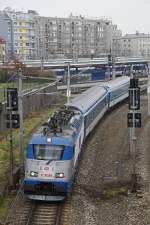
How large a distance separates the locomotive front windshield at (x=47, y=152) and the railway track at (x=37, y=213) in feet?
6.02

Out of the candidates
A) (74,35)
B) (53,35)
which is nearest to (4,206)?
(53,35)

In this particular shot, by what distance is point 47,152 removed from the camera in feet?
56.7

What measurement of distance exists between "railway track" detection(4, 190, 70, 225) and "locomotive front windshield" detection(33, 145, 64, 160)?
6.02ft

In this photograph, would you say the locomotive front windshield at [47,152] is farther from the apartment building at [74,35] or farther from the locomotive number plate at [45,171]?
the apartment building at [74,35]

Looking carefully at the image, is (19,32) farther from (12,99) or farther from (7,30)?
(12,99)

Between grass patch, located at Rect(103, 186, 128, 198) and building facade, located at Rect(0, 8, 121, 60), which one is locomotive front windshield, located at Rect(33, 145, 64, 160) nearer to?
grass patch, located at Rect(103, 186, 128, 198)

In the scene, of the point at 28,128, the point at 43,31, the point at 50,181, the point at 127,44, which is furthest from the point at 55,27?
the point at 50,181

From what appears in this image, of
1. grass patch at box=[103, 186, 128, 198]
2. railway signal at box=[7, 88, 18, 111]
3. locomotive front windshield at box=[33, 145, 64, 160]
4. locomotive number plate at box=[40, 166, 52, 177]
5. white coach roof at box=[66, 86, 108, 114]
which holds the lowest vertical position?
grass patch at box=[103, 186, 128, 198]

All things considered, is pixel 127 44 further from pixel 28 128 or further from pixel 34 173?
pixel 34 173

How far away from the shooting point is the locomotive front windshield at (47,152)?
677 inches

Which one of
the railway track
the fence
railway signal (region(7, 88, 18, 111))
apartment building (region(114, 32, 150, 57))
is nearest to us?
the railway track

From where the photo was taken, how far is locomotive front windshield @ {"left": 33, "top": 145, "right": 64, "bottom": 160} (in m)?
17.2

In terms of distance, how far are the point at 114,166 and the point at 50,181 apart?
653cm

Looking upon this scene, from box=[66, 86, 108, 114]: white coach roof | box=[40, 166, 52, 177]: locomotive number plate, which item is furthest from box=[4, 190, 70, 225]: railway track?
box=[66, 86, 108, 114]: white coach roof
